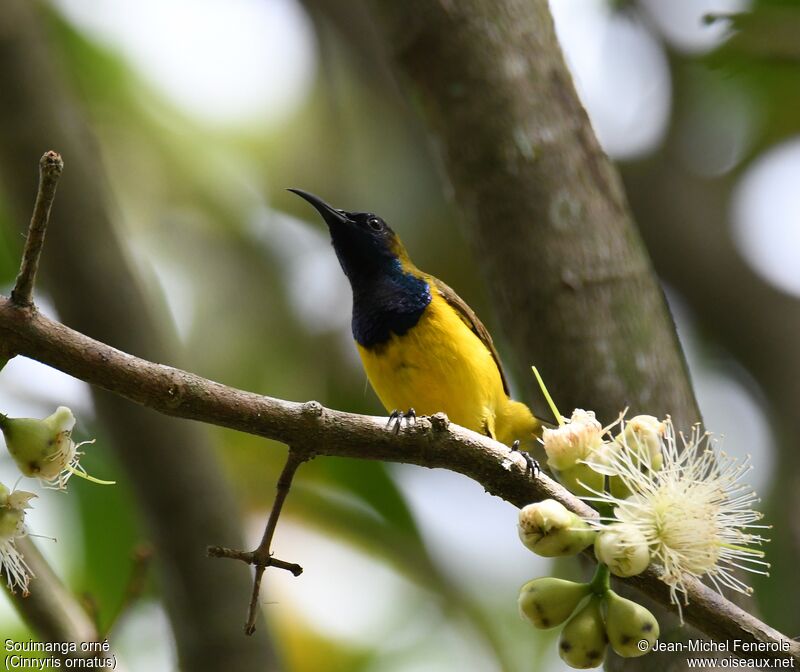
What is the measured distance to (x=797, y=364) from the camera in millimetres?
4918

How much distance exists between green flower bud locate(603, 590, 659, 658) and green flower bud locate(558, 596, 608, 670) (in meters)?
0.02

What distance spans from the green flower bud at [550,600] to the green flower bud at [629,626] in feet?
→ 0.23

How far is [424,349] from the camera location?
406 centimetres

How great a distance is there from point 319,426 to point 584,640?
2.32ft

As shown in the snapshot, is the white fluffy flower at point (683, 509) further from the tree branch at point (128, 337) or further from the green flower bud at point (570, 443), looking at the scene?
the tree branch at point (128, 337)

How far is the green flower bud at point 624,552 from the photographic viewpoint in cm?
200

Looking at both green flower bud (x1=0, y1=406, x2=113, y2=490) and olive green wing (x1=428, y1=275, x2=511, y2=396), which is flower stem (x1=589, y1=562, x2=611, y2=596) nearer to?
green flower bud (x1=0, y1=406, x2=113, y2=490)

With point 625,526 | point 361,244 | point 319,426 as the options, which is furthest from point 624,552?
point 361,244

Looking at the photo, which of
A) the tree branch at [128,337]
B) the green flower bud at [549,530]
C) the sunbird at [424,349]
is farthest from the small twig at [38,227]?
the sunbird at [424,349]

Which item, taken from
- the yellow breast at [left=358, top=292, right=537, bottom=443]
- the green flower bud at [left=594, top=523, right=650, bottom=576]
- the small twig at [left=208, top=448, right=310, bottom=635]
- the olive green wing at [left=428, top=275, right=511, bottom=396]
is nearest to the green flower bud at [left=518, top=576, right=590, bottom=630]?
the green flower bud at [left=594, top=523, right=650, bottom=576]

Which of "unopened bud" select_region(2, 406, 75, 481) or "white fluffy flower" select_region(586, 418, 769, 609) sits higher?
"unopened bud" select_region(2, 406, 75, 481)

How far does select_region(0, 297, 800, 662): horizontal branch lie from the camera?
5.81ft

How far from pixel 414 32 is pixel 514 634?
146 inches

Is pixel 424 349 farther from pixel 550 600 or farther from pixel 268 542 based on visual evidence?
pixel 268 542
